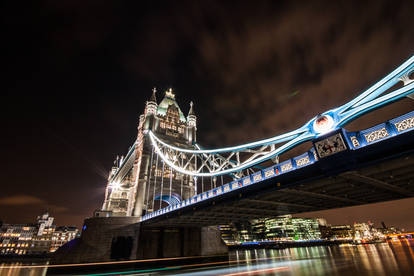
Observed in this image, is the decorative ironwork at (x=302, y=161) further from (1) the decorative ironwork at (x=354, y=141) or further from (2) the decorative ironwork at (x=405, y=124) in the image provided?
(2) the decorative ironwork at (x=405, y=124)

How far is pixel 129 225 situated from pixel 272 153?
89.9ft

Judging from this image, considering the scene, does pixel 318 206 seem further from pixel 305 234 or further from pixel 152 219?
pixel 305 234

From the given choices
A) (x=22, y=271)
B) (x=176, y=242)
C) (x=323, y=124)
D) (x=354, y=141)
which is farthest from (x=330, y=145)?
(x=22, y=271)

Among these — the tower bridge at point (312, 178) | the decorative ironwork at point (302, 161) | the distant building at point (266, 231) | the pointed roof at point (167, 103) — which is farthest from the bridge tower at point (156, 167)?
the distant building at point (266, 231)

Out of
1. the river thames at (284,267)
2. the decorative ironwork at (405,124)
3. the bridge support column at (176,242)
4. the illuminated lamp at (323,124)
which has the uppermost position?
the illuminated lamp at (323,124)

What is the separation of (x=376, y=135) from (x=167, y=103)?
190 ft

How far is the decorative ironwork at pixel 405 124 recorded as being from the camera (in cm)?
934

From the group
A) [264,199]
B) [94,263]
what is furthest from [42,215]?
[264,199]

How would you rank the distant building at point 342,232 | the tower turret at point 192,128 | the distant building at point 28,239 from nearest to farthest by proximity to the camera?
1. the tower turret at point 192,128
2. the distant building at point 28,239
3. the distant building at point 342,232

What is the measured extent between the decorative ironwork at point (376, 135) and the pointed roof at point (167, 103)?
171 feet

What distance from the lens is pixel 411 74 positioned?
1035 centimetres

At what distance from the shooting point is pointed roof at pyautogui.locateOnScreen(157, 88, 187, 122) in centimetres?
6031

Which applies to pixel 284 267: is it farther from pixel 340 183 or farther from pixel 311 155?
pixel 311 155

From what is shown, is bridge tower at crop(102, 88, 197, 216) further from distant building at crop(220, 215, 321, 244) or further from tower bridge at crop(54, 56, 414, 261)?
distant building at crop(220, 215, 321, 244)
